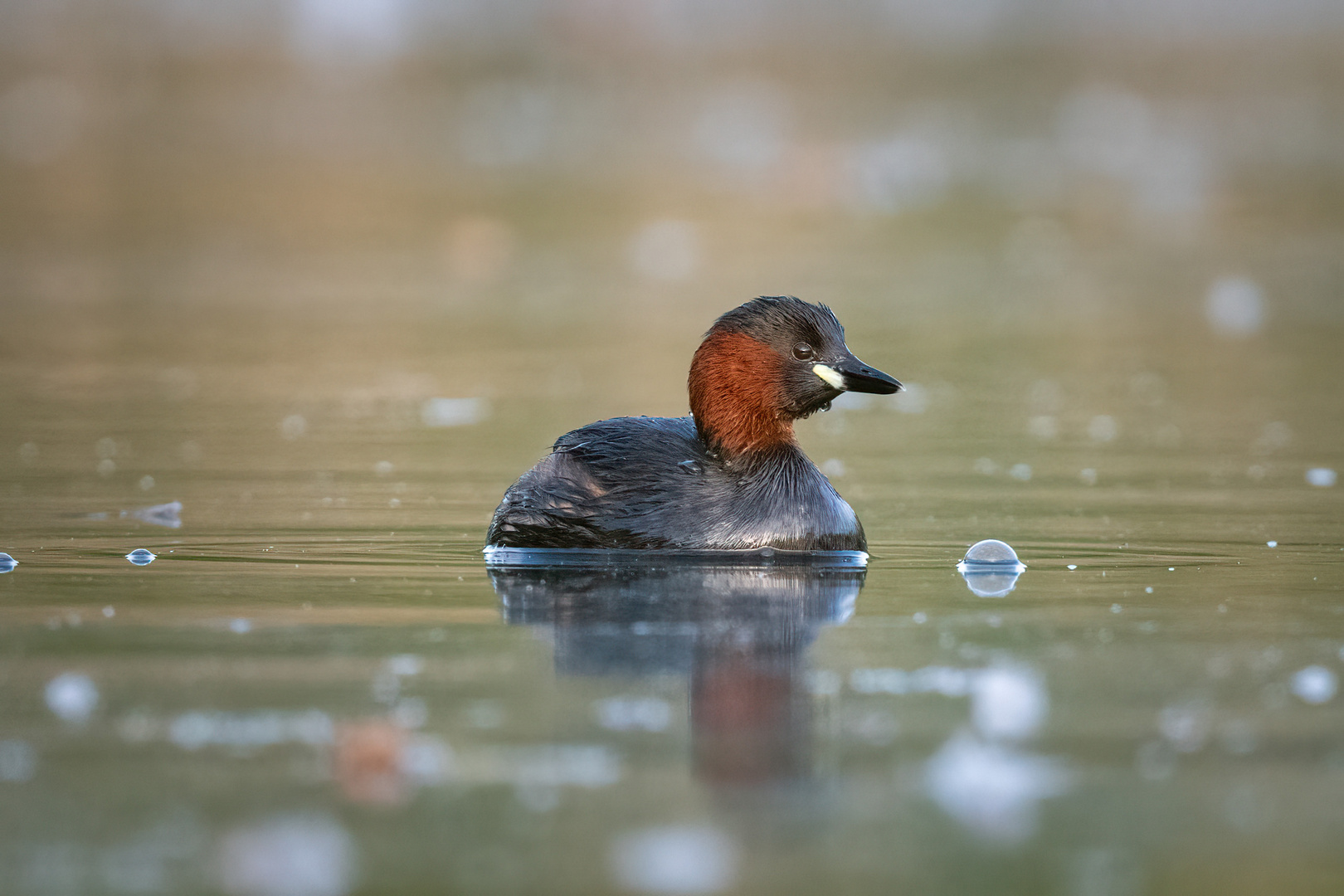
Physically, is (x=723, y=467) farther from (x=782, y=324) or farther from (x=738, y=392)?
(x=782, y=324)

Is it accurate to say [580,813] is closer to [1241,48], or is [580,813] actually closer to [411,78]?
[411,78]

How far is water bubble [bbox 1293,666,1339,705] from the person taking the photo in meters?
4.47

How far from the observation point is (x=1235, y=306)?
545 inches

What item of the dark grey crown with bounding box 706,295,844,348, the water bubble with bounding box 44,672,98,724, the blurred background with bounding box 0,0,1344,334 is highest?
the blurred background with bounding box 0,0,1344,334

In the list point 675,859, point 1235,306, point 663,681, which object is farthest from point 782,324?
point 1235,306

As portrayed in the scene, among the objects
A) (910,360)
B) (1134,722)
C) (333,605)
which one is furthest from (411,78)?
(1134,722)

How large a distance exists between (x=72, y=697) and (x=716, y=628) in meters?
1.74

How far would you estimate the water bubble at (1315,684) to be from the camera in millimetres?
4473

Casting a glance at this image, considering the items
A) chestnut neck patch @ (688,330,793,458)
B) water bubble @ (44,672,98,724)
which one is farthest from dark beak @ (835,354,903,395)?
water bubble @ (44,672,98,724)

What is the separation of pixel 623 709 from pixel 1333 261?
41.4 feet

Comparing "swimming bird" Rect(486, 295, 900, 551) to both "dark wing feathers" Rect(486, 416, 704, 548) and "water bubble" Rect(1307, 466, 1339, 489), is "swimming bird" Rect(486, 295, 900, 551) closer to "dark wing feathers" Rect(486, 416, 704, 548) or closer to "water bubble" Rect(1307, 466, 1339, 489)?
"dark wing feathers" Rect(486, 416, 704, 548)

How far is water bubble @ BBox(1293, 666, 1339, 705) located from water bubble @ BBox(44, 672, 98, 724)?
2.88 m

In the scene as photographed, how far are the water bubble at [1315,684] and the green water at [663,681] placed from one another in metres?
0.01

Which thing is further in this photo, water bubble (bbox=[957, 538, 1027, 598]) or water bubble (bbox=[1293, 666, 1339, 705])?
water bubble (bbox=[957, 538, 1027, 598])
